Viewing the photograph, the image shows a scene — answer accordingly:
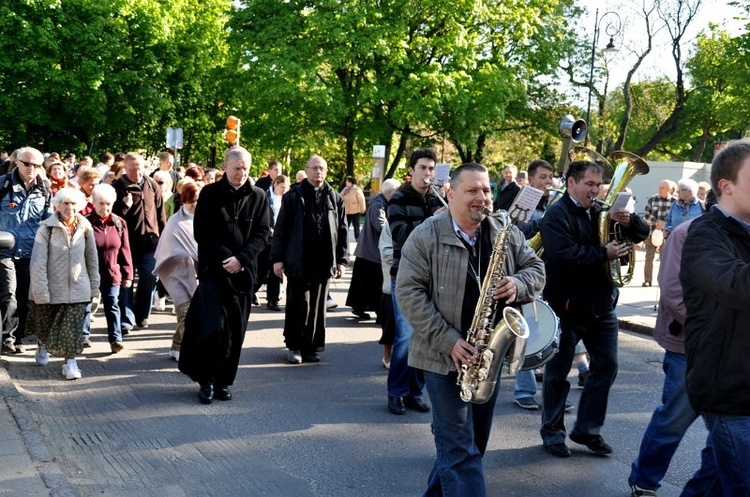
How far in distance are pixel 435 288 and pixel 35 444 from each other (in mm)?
2940

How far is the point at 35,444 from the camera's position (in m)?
5.29

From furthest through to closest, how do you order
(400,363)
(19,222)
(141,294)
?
1. (141,294)
2. (19,222)
3. (400,363)

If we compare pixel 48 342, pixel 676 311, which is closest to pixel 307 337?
pixel 48 342

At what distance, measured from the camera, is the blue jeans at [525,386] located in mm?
7027

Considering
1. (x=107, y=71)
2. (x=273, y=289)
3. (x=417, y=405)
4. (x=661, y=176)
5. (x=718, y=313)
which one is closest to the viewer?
(x=718, y=313)

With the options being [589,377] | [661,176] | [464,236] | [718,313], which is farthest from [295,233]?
[661,176]

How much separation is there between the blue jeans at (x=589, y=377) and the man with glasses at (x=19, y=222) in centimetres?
534

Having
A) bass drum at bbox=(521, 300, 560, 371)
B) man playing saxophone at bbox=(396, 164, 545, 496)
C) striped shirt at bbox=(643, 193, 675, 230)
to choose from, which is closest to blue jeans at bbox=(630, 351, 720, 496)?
bass drum at bbox=(521, 300, 560, 371)

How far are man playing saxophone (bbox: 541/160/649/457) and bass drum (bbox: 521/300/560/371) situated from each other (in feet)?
2.92

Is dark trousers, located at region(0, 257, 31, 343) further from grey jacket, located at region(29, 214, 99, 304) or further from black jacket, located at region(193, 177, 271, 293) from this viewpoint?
black jacket, located at region(193, 177, 271, 293)

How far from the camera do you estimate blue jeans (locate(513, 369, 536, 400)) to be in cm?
703

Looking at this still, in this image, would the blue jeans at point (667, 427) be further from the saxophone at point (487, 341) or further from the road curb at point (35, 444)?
the road curb at point (35, 444)

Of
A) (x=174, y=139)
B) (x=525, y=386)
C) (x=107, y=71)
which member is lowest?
(x=525, y=386)

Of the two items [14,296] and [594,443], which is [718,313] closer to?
[594,443]
